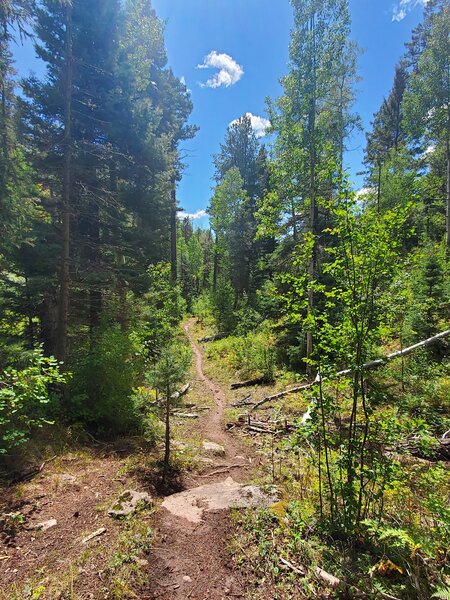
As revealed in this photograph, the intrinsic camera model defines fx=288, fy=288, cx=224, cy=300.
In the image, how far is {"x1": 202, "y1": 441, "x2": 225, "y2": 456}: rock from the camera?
699 centimetres

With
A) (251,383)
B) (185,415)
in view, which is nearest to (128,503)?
(185,415)

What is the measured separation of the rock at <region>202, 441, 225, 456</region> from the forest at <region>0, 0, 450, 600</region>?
12 centimetres

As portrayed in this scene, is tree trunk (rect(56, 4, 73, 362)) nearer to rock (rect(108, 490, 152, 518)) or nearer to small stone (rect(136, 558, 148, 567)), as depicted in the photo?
rock (rect(108, 490, 152, 518))

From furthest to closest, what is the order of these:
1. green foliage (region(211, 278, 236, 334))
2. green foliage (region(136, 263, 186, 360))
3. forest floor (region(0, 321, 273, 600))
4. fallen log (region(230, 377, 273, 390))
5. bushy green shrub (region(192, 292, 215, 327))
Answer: bushy green shrub (region(192, 292, 215, 327))
green foliage (region(211, 278, 236, 334))
fallen log (region(230, 377, 273, 390))
green foliage (region(136, 263, 186, 360))
forest floor (region(0, 321, 273, 600))

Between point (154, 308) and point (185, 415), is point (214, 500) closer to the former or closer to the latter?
point (185, 415)

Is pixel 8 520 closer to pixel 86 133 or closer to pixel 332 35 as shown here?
pixel 86 133

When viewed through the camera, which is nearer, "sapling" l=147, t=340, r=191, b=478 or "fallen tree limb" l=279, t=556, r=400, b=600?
"fallen tree limb" l=279, t=556, r=400, b=600

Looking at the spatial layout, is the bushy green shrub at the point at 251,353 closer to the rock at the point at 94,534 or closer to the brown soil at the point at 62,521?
the brown soil at the point at 62,521

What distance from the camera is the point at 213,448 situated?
714cm

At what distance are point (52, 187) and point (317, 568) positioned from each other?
11906mm

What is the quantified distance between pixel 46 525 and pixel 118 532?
1.06 m

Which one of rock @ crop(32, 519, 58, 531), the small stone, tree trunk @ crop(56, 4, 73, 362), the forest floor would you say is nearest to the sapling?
the forest floor

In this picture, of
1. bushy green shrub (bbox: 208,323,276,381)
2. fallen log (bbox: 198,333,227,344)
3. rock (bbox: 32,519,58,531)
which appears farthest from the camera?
fallen log (bbox: 198,333,227,344)

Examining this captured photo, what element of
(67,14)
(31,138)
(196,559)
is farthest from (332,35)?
(196,559)
